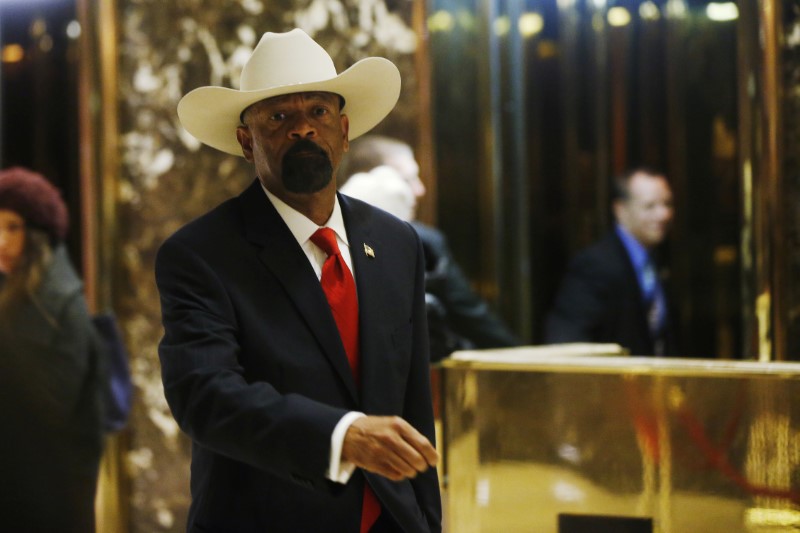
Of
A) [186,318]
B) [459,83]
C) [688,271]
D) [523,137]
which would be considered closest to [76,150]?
[459,83]

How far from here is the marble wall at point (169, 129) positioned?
5039mm

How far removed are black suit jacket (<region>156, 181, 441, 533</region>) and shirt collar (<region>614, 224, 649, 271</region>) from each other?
11.0 feet

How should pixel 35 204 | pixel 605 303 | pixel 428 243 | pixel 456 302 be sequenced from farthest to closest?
1. pixel 605 303
2. pixel 456 302
3. pixel 428 243
4. pixel 35 204

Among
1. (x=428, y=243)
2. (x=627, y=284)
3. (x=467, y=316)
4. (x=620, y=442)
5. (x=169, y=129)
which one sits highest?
(x=169, y=129)

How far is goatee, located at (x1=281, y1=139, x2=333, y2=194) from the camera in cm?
203

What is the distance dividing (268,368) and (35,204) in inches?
99.0

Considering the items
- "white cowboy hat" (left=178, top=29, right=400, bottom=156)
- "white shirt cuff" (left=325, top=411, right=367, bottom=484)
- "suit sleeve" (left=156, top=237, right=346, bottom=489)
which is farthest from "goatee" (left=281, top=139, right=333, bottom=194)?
"white shirt cuff" (left=325, top=411, right=367, bottom=484)

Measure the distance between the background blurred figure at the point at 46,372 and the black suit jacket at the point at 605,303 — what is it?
7.68 feet

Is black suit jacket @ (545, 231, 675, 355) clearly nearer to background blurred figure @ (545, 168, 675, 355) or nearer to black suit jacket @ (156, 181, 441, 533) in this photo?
background blurred figure @ (545, 168, 675, 355)

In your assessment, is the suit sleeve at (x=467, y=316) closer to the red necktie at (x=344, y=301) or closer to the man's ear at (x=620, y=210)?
the man's ear at (x=620, y=210)

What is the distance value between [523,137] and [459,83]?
48cm

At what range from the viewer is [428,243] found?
14.4ft

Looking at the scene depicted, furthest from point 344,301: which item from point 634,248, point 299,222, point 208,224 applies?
point 634,248

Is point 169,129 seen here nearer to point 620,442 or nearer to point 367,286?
point 620,442
